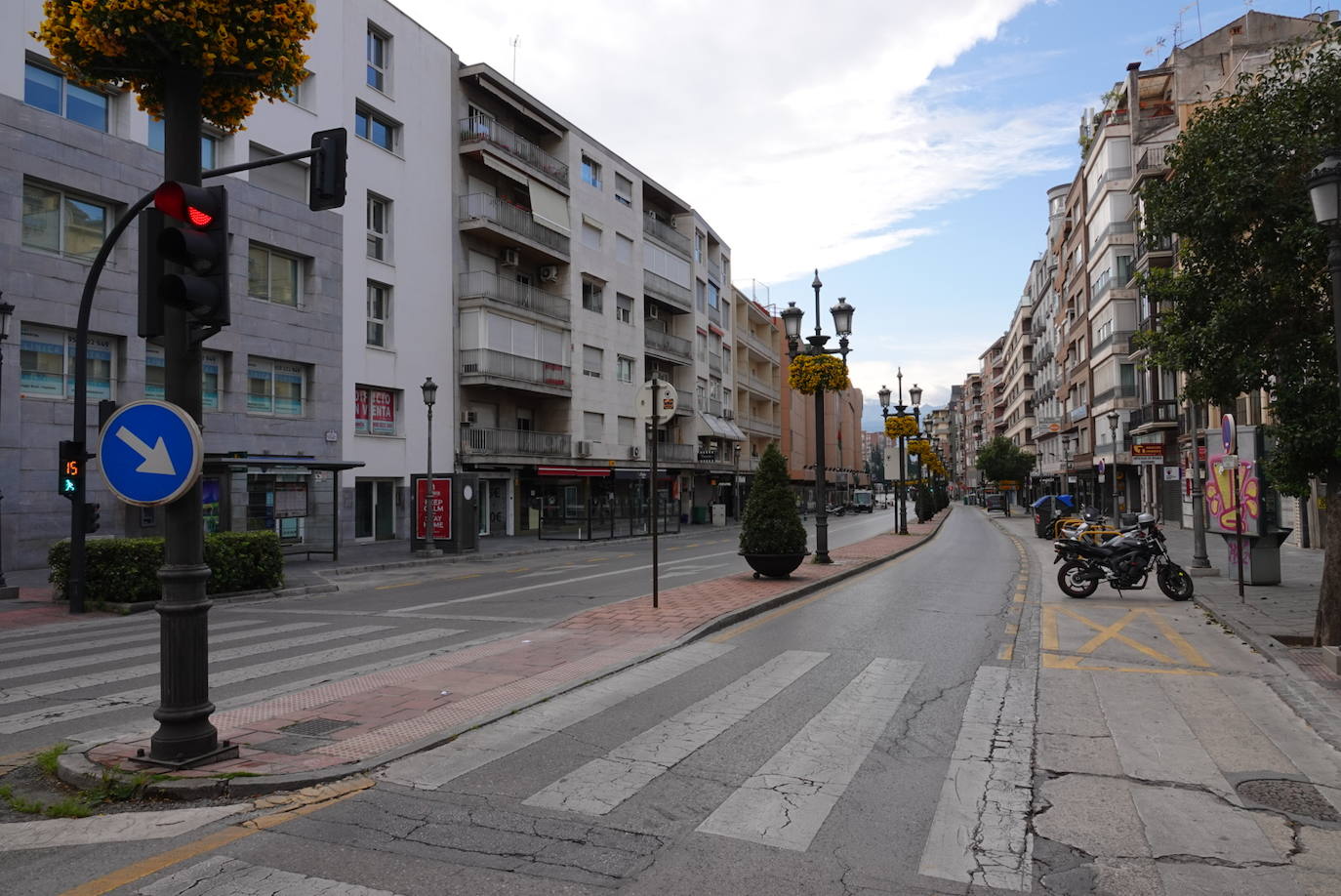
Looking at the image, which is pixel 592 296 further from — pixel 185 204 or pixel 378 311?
pixel 185 204

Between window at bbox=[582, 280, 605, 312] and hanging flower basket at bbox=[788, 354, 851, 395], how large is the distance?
23233 millimetres

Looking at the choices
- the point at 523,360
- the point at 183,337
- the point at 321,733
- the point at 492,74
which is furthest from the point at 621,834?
the point at 492,74

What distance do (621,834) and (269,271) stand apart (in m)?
25.6

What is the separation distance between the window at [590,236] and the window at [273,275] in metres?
16.8

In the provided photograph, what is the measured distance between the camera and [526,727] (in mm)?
6066

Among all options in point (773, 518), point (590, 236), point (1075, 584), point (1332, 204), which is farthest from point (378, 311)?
point (1332, 204)

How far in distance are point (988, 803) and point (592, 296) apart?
3968cm

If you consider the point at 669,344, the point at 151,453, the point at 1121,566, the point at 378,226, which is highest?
the point at 378,226

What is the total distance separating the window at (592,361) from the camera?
1618 inches

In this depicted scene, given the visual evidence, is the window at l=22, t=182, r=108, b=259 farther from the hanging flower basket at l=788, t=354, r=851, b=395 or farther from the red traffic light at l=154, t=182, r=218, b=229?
the red traffic light at l=154, t=182, r=218, b=229

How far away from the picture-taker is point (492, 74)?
3512cm

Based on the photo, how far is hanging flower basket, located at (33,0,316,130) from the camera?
5.29m

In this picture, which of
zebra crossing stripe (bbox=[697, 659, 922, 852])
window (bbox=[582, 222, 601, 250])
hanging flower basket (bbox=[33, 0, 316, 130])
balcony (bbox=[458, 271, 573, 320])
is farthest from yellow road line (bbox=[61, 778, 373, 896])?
window (bbox=[582, 222, 601, 250])

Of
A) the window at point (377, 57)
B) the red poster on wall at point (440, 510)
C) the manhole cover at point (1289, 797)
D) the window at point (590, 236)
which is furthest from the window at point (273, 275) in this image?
the manhole cover at point (1289, 797)
